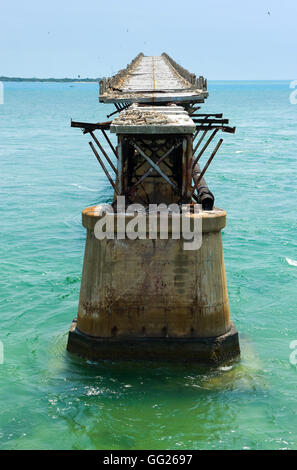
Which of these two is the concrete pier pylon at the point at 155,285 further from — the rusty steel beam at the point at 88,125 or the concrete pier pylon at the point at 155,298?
the rusty steel beam at the point at 88,125

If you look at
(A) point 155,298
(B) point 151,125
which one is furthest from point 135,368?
(B) point 151,125

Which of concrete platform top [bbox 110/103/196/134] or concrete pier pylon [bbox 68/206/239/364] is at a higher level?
concrete platform top [bbox 110/103/196/134]

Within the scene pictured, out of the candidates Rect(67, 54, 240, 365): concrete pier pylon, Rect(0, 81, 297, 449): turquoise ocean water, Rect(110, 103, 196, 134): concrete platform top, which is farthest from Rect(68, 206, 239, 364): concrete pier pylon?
Rect(110, 103, 196, 134): concrete platform top

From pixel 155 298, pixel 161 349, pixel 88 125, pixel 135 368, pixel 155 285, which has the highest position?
pixel 88 125

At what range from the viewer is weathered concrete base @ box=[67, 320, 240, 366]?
14070 mm

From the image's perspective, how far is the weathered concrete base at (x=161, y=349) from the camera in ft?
46.2

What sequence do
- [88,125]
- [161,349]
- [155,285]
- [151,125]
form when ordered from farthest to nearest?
[88,125] < [151,125] < [161,349] < [155,285]

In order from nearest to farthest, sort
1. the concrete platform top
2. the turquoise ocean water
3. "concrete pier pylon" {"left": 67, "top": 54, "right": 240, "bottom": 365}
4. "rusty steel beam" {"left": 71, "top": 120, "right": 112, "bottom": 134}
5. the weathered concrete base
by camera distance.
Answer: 1. the turquoise ocean water
2. "concrete pier pylon" {"left": 67, "top": 54, "right": 240, "bottom": 365}
3. the weathered concrete base
4. the concrete platform top
5. "rusty steel beam" {"left": 71, "top": 120, "right": 112, "bottom": 134}

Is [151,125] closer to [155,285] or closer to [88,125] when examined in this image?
[88,125]

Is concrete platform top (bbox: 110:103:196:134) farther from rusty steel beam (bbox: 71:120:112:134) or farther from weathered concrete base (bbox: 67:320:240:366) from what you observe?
weathered concrete base (bbox: 67:320:240:366)

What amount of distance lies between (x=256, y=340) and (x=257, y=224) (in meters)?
15.3

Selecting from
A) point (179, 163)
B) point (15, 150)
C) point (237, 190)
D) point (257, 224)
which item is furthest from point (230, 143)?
point (179, 163)

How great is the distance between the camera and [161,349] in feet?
46.1

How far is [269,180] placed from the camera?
4594cm
